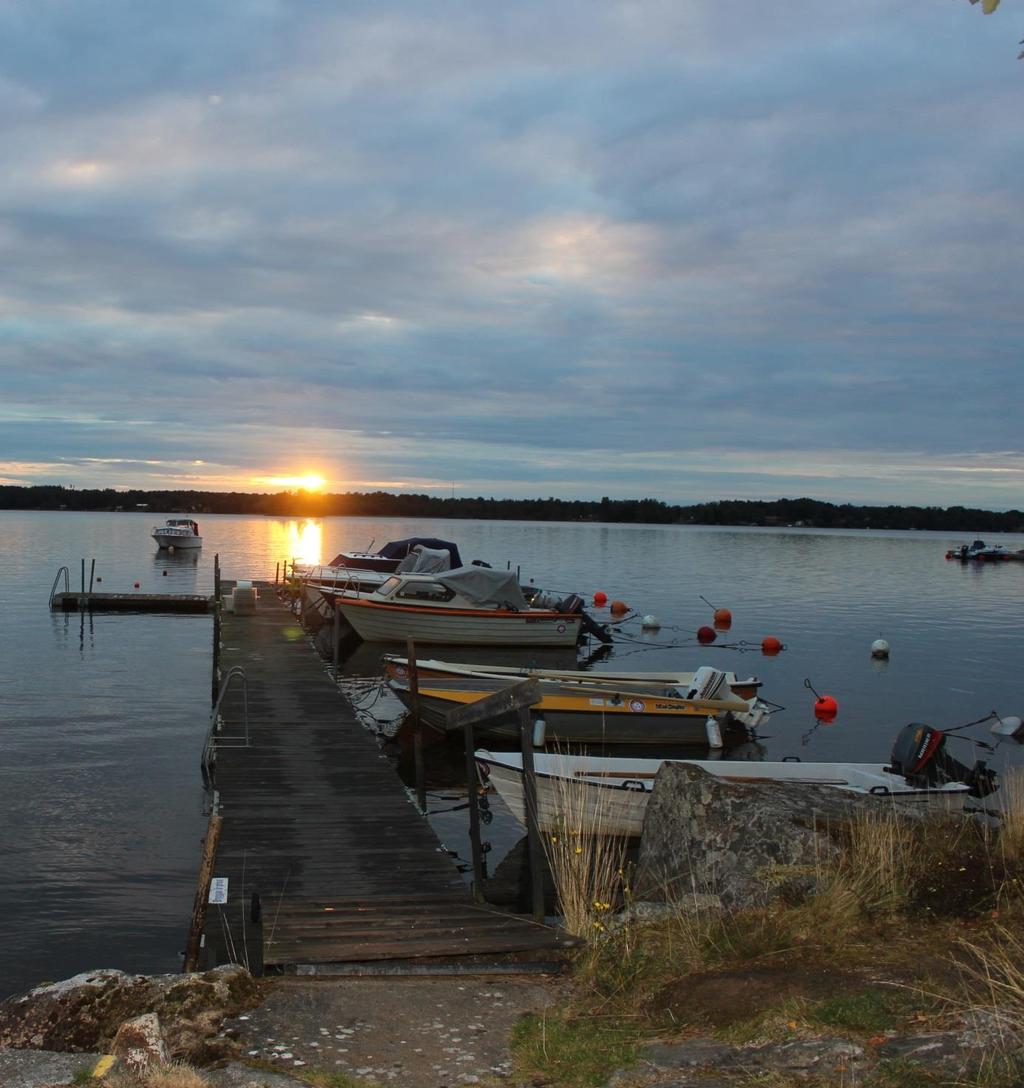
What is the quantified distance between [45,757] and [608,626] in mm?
28699

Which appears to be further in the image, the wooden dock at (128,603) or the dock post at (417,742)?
the wooden dock at (128,603)

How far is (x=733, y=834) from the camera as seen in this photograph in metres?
8.05

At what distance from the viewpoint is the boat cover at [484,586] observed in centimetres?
3238

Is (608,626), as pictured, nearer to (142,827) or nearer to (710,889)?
(142,827)

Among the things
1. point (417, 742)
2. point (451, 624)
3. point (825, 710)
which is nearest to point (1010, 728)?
point (825, 710)

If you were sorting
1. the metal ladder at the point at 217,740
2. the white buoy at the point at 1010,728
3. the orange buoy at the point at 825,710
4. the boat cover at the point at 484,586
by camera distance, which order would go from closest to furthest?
1. the metal ladder at the point at 217,740
2. the white buoy at the point at 1010,728
3. the orange buoy at the point at 825,710
4. the boat cover at the point at 484,586

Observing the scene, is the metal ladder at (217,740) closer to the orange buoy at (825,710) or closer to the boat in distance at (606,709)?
the boat in distance at (606,709)

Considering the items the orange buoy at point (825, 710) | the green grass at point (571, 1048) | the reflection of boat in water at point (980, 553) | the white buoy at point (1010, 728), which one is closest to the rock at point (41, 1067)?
the green grass at point (571, 1048)

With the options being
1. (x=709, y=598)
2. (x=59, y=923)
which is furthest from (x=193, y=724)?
(x=709, y=598)

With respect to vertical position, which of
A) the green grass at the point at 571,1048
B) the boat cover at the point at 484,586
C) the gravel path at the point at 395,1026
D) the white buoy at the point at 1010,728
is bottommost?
the white buoy at the point at 1010,728

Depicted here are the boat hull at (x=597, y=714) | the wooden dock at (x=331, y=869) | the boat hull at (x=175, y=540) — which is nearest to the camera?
the wooden dock at (x=331, y=869)

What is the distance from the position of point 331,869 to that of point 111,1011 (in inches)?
179

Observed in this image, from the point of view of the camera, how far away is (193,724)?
2172cm

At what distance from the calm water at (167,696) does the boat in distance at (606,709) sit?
2.95 meters
